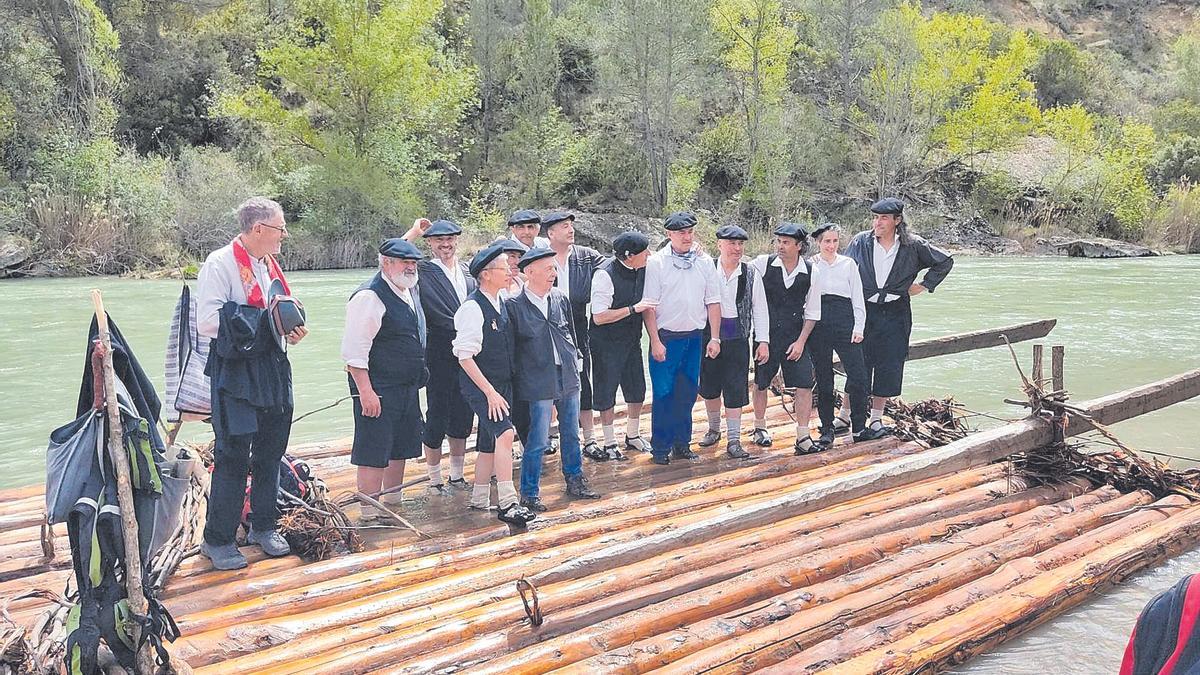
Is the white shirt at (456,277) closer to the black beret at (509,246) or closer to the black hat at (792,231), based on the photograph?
the black beret at (509,246)

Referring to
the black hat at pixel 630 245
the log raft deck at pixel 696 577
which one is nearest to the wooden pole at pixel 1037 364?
the log raft deck at pixel 696 577

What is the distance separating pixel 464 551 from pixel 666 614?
117cm

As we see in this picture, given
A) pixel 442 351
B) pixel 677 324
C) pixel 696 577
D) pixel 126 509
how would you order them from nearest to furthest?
pixel 126 509, pixel 696 577, pixel 442 351, pixel 677 324

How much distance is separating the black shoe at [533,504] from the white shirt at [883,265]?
314 cm

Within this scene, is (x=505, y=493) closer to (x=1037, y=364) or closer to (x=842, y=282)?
(x=842, y=282)

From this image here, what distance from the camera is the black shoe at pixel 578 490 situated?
530 centimetres

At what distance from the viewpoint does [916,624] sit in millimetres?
3742

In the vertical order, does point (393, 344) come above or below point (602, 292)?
below

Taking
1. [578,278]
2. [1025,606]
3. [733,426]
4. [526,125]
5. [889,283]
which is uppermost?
[526,125]

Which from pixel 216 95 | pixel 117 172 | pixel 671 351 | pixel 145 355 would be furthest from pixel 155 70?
pixel 671 351

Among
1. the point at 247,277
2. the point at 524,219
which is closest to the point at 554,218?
the point at 524,219

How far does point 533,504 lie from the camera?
197 inches

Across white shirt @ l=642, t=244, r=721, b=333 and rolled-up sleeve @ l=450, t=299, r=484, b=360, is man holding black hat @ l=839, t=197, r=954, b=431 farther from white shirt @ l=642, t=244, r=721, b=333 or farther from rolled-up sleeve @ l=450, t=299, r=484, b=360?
rolled-up sleeve @ l=450, t=299, r=484, b=360

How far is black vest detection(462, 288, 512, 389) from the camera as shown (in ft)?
16.0
